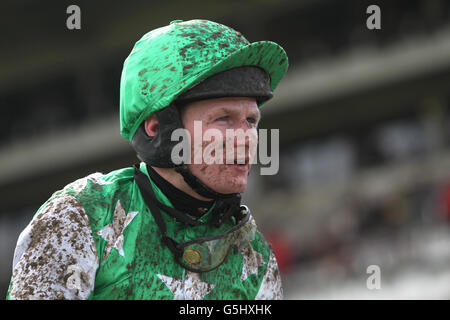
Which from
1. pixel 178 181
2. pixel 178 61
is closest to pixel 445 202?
pixel 178 181

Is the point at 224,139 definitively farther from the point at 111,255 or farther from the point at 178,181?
the point at 111,255

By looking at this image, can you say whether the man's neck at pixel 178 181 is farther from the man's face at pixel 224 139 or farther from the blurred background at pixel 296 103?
the blurred background at pixel 296 103

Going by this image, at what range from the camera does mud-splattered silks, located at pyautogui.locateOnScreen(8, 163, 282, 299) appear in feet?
9.04

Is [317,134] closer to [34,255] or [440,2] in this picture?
[440,2]

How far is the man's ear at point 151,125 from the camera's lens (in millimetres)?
3012

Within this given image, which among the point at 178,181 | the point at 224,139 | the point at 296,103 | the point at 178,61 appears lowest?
the point at 296,103

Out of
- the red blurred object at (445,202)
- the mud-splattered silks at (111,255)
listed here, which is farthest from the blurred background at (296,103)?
the mud-splattered silks at (111,255)

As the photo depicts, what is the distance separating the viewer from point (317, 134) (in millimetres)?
23531

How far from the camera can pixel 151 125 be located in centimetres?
303

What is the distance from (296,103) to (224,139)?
1795 centimetres

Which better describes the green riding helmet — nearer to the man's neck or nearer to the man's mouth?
the man's neck

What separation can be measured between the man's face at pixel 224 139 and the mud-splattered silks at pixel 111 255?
20 centimetres

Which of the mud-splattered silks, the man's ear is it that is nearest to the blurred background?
the mud-splattered silks
